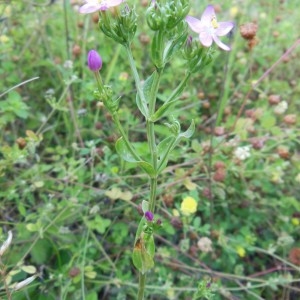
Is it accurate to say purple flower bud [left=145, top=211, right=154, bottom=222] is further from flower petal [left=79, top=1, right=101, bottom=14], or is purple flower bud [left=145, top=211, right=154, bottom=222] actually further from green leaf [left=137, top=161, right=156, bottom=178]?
flower petal [left=79, top=1, right=101, bottom=14]

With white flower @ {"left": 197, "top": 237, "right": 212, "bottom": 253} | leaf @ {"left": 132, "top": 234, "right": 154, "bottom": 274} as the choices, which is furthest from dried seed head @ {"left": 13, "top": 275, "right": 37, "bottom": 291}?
white flower @ {"left": 197, "top": 237, "right": 212, "bottom": 253}

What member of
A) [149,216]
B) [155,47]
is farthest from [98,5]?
Answer: [149,216]

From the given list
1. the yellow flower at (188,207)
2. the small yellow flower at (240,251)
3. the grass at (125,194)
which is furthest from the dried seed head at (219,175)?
the small yellow flower at (240,251)

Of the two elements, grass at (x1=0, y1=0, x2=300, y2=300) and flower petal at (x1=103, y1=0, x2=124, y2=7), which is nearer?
flower petal at (x1=103, y1=0, x2=124, y2=7)

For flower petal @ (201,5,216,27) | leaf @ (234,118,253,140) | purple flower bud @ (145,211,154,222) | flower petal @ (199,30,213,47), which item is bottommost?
leaf @ (234,118,253,140)

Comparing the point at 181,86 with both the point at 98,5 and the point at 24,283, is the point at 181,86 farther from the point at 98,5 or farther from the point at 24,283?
the point at 24,283

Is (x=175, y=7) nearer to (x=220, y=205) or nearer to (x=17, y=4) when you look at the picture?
(x=220, y=205)

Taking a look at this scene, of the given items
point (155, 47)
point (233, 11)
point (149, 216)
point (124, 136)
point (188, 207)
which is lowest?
point (188, 207)

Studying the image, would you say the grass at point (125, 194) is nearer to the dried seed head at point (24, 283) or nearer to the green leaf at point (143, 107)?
the dried seed head at point (24, 283)
